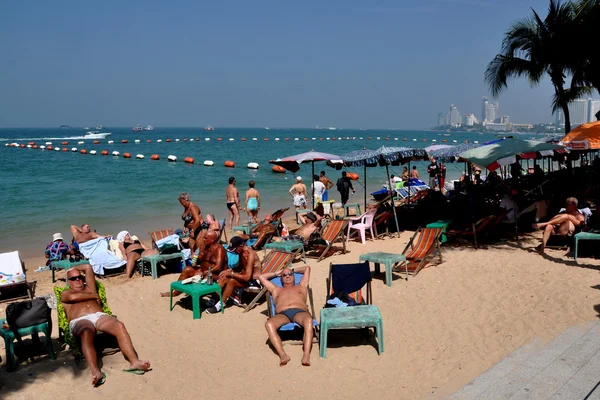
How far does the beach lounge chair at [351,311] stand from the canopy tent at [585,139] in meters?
5.34

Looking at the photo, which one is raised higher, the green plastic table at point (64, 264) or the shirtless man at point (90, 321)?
the shirtless man at point (90, 321)

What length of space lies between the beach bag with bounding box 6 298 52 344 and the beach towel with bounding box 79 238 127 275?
356 centimetres

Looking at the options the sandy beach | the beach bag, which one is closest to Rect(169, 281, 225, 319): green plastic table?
the sandy beach

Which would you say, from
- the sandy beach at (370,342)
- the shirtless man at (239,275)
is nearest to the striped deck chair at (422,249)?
the sandy beach at (370,342)

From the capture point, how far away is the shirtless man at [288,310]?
4.74m

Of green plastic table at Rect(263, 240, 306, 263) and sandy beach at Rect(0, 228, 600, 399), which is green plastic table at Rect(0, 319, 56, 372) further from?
green plastic table at Rect(263, 240, 306, 263)

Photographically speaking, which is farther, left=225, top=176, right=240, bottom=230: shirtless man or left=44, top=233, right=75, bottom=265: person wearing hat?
left=225, top=176, right=240, bottom=230: shirtless man

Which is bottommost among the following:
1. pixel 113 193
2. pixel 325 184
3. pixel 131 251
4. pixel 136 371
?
pixel 113 193

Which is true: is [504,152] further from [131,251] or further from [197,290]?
[131,251]

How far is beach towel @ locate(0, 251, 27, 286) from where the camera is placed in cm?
722

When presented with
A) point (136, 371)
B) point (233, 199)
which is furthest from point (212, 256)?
point (233, 199)

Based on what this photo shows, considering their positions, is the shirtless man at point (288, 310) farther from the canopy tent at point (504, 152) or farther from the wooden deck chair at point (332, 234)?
the canopy tent at point (504, 152)

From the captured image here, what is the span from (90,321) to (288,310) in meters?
1.85

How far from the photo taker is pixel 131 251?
845 cm
